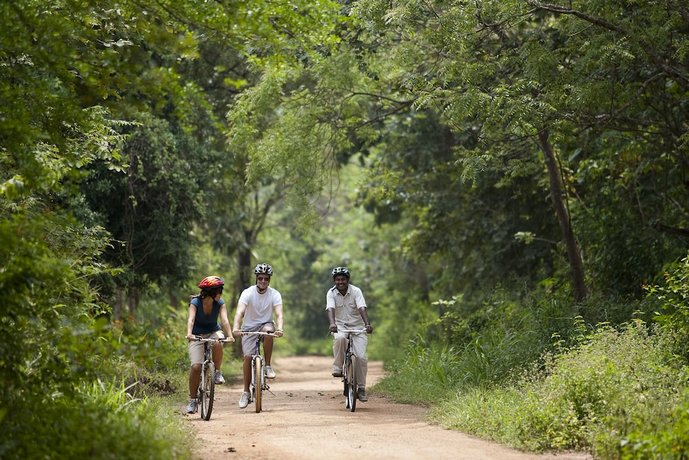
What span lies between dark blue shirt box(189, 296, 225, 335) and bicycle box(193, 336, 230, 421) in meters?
0.23

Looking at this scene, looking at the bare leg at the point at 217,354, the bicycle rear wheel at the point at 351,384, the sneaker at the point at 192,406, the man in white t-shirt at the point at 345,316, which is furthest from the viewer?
the man in white t-shirt at the point at 345,316

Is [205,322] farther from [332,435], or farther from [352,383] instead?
[332,435]

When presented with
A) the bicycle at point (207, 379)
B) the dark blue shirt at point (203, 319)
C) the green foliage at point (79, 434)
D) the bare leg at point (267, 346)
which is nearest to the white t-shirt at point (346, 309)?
the bare leg at point (267, 346)

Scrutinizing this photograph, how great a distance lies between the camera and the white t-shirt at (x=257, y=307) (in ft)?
45.9

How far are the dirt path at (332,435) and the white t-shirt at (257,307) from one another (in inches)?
52.2

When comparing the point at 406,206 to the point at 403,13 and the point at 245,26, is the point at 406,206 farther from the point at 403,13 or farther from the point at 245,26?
the point at 245,26

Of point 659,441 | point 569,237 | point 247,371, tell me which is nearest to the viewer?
point 659,441

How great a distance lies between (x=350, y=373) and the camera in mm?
13789

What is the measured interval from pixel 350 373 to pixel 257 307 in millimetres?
1687

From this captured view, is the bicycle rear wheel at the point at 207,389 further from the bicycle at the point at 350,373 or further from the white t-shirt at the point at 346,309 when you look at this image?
the white t-shirt at the point at 346,309

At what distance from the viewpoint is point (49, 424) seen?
26.3 feet

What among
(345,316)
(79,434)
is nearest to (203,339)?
(345,316)

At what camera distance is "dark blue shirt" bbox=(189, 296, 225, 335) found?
12.9m

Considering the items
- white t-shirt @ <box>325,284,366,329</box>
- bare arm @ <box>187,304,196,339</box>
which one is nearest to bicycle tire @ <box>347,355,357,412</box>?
white t-shirt @ <box>325,284,366,329</box>
